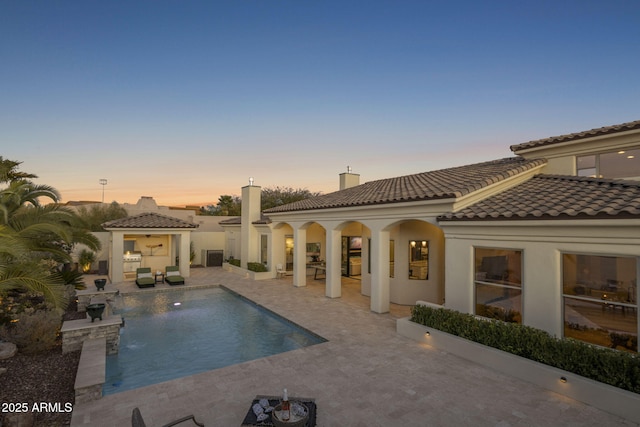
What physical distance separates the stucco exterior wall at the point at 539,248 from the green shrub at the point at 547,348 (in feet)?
2.32

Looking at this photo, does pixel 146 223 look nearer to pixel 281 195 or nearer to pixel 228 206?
pixel 281 195

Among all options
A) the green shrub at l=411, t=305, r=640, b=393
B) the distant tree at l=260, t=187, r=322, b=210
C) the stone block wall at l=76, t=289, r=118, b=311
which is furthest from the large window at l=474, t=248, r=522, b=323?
the distant tree at l=260, t=187, r=322, b=210

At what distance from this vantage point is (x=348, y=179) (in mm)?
23438

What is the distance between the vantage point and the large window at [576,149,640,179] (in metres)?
10.7

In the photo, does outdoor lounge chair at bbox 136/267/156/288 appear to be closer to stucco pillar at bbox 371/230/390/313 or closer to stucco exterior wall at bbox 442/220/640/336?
stucco pillar at bbox 371/230/390/313

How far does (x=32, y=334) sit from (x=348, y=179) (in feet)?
61.9

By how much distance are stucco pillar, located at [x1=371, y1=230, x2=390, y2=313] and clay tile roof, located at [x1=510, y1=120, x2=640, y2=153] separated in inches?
276

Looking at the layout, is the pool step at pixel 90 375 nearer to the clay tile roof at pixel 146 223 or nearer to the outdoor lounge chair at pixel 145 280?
the outdoor lounge chair at pixel 145 280

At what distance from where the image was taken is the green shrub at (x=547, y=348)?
5883mm

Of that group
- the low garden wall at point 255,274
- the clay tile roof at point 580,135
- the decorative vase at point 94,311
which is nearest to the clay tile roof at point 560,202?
the clay tile roof at point 580,135

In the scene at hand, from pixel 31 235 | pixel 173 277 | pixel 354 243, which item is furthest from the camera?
pixel 354 243

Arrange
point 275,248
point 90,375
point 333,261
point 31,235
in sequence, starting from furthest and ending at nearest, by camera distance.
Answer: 1. point 275,248
2. point 333,261
3. point 31,235
4. point 90,375

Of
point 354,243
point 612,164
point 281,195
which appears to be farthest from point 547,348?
point 281,195

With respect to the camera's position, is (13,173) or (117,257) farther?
(117,257)
